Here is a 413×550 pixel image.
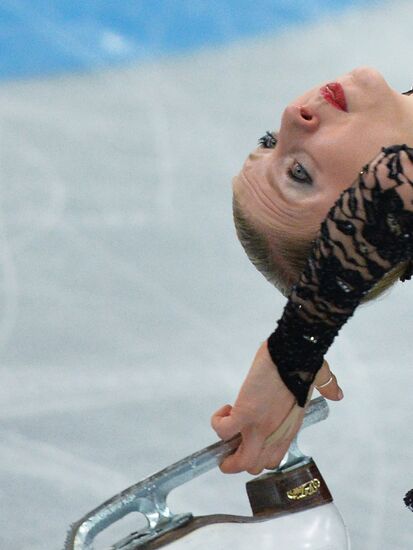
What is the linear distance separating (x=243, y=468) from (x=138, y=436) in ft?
2.37

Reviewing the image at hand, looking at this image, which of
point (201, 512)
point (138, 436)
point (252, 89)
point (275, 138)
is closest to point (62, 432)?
point (138, 436)

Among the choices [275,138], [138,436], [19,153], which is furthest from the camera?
[19,153]

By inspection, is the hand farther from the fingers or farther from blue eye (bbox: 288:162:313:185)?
blue eye (bbox: 288:162:313:185)

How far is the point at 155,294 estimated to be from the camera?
2396mm

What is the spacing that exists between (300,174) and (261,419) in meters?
0.31

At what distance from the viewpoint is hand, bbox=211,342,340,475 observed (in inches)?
53.9

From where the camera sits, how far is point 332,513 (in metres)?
1.34

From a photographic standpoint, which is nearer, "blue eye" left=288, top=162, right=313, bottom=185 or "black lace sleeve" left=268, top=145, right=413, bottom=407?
"black lace sleeve" left=268, top=145, right=413, bottom=407

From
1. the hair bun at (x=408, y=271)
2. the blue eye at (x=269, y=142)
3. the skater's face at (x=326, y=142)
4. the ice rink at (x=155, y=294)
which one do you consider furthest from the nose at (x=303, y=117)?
the ice rink at (x=155, y=294)

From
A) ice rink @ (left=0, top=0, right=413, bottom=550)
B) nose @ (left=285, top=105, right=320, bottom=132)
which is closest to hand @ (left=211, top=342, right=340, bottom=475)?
nose @ (left=285, top=105, right=320, bottom=132)

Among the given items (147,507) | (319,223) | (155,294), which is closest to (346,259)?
(319,223)

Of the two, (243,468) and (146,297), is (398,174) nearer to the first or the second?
(243,468)

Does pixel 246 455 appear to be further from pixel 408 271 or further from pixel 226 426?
pixel 408 271

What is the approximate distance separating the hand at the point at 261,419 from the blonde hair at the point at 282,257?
0.17 m
